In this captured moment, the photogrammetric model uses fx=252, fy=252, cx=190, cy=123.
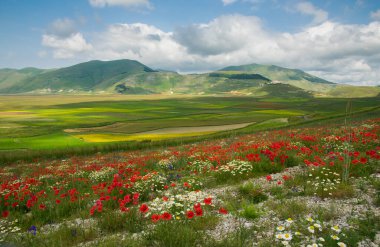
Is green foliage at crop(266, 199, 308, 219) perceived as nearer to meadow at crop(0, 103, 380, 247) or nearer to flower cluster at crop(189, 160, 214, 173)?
meadow at crop(0, 103, 380, 247)

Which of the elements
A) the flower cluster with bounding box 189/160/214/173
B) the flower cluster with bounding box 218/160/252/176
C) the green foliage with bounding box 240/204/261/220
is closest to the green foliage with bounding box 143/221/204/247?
the green foliage with bounding box 240/204/261/220

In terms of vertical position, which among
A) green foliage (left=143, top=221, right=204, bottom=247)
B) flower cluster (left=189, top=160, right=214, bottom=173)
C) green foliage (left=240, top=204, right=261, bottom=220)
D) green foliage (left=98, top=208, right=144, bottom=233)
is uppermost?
green foliage (left=143, top=221, right=204, bottom=247)

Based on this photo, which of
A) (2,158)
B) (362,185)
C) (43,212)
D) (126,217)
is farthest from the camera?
(2,158)

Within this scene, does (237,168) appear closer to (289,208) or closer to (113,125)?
(289,208)

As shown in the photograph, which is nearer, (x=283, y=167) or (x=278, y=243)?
(x=278, y=243)

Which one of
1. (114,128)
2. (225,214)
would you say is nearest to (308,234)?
(225,214)

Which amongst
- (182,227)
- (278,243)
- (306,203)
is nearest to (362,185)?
(306,203)

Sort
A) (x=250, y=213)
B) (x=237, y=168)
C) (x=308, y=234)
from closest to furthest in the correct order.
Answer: (x=308, y=234)
(x=250, y=213)
(x=237, y=168)

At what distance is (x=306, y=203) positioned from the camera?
7203 millimetres

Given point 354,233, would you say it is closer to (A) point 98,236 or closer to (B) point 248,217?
(B) point 248,217

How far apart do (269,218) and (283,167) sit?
5929 mm

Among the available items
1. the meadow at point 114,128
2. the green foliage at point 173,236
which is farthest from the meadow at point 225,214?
the meadow at point 114,128

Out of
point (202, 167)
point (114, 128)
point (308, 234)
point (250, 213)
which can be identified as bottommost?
point (114, 128)

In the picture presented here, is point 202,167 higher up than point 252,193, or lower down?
lower down
